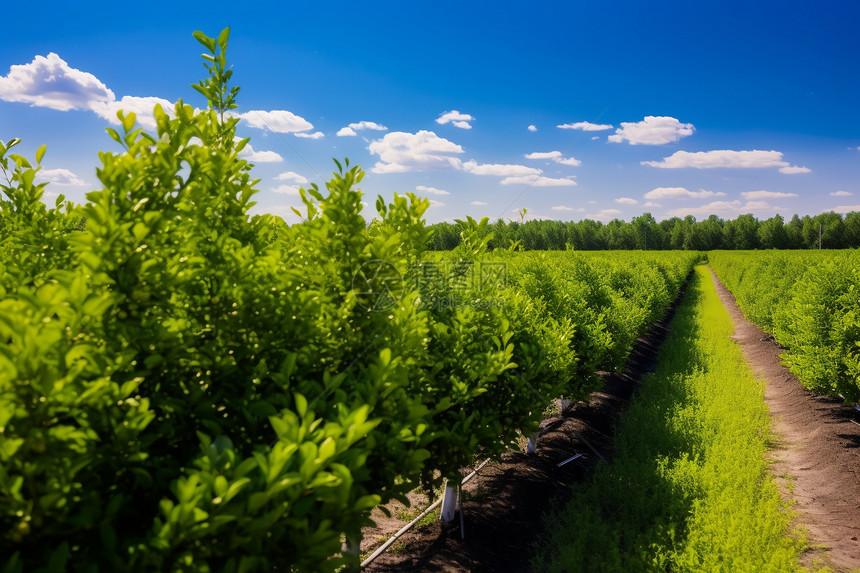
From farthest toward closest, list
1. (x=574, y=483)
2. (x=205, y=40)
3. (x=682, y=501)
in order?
(x=574, y=483), (x=682, y=501), (x=205, y=40)

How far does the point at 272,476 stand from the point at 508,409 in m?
3.82

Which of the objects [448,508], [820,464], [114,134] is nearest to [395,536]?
[448,508]

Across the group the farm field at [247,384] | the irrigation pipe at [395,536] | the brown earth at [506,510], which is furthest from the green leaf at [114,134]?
the brown earth at [506,510]

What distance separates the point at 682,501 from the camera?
662 centimetres

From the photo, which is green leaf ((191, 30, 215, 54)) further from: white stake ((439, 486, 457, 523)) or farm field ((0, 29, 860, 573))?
white stake ((439, 486, 457, 523))

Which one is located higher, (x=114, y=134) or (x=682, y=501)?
(x=114, y=134)

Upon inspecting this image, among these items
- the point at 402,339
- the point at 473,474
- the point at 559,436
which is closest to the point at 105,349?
the point at 402,339

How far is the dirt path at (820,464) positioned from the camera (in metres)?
6.19

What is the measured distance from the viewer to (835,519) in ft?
21.9

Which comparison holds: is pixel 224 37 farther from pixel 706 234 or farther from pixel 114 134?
pixel 706 234

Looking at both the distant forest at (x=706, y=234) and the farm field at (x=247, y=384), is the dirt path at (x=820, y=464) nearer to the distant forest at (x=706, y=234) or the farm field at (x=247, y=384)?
the farm field at (x=247, y=384)

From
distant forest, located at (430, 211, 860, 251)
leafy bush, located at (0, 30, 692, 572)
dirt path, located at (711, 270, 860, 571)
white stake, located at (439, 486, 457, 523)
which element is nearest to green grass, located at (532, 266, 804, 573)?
dirt path, located at (711, 270, 860, 571)

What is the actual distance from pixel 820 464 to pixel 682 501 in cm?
388

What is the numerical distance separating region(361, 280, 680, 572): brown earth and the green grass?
38cm
